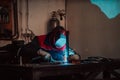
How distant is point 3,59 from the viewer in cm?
502

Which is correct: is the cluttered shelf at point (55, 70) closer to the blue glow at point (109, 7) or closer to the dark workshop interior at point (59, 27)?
the dark workshop interior at point (59, 27)

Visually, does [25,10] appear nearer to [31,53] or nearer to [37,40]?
[37,40]

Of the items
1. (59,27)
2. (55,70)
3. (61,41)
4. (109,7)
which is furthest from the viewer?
(109,7)

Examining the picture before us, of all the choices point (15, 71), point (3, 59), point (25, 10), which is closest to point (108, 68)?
point (15, 71)

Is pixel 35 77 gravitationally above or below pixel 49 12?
below

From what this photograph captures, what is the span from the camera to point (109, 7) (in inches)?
228

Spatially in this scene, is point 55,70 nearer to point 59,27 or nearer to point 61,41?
point 61,41

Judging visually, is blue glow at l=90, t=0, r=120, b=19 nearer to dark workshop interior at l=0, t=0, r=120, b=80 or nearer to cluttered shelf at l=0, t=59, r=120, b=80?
dark workshop interior at l=0, t=0, r=120, b=80

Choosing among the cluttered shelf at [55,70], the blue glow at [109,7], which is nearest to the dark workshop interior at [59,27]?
the blue glow at [109,7]

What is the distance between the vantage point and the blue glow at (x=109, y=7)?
5742mm

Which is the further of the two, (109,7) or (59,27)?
(109,7)

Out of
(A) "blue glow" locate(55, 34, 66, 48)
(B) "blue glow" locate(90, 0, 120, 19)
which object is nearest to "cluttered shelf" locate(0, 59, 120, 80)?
(A) "blue glow" locate(55, 34, 66, 48)

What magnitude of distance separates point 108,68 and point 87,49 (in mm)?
1662

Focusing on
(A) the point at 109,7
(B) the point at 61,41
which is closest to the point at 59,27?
(B) the point at 61,41
